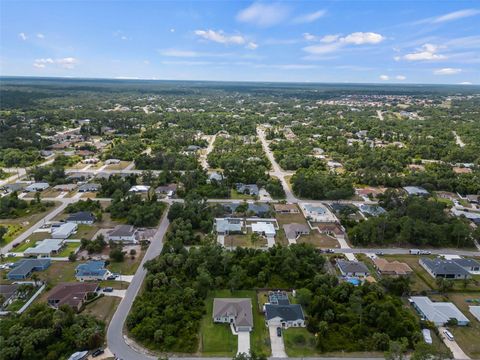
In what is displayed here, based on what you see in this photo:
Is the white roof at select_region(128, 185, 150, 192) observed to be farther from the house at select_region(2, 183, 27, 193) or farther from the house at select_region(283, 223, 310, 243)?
the house at select_region(283, 223, 310, 243)

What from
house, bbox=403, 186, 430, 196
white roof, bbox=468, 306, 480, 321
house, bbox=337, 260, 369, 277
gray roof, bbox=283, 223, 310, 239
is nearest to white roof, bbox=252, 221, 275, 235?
gray roof, bbox=283, 223, 310, 239

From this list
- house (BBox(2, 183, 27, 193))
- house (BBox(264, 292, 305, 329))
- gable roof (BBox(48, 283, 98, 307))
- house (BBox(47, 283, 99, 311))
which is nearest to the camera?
house (BBox(264, 292, 305, 329))

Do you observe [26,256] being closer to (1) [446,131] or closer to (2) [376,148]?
(2) [376,148]

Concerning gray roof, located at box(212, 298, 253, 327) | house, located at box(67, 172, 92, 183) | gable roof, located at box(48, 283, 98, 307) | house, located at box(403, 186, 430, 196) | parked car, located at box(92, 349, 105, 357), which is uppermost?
gray roof, located at box(212, 298, 253, 327)

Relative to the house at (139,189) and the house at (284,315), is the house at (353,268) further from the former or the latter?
the house at (139,189)

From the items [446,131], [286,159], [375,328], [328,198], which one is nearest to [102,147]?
[286,159]

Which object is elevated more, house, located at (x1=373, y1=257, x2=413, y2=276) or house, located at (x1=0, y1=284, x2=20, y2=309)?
house, located at (x1=0, y1=284, x2=20, y2=309)

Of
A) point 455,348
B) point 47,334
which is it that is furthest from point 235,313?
point 455,348

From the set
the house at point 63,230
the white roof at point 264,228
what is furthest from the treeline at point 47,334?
the white roof at point 264,228
